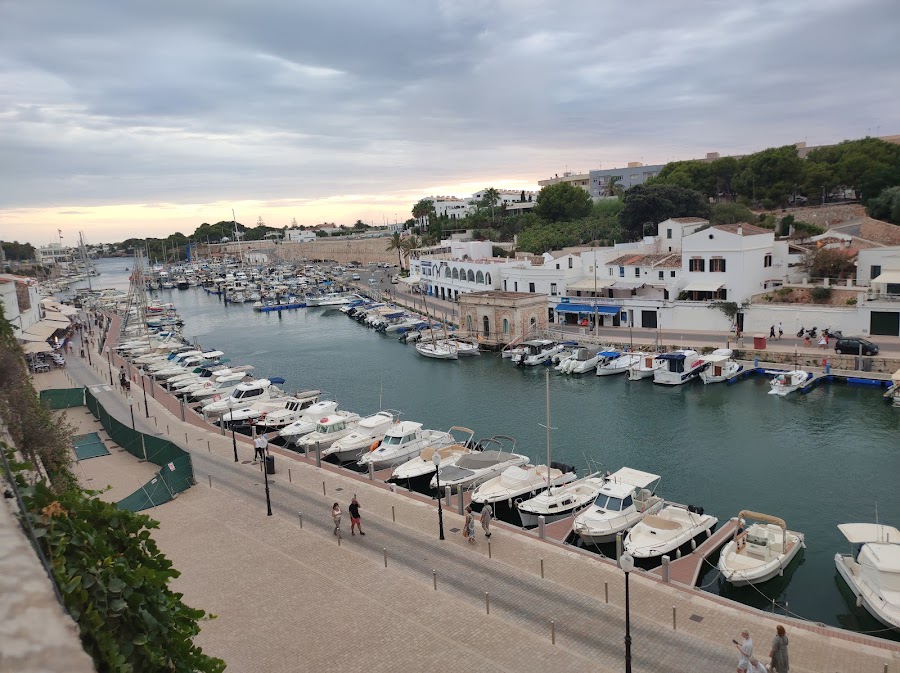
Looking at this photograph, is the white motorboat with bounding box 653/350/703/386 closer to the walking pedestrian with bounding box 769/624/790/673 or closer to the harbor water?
the harbor water

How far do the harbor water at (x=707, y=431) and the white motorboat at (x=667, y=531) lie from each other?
117cm

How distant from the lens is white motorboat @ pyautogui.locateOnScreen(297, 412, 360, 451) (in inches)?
1126

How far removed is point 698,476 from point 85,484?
22.6 meters

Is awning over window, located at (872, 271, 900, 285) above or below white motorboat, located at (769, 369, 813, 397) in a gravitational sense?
above

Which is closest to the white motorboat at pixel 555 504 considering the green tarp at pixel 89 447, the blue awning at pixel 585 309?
the green tarp at pixel 89 447

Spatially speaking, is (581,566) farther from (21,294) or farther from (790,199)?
(790,199)

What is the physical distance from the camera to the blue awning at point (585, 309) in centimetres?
5369

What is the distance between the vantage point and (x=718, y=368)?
39844 millimetres

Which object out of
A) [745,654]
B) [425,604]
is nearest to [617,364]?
[425,604]

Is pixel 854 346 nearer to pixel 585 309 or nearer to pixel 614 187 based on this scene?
pixel 585 309

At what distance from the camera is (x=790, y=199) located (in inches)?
3270

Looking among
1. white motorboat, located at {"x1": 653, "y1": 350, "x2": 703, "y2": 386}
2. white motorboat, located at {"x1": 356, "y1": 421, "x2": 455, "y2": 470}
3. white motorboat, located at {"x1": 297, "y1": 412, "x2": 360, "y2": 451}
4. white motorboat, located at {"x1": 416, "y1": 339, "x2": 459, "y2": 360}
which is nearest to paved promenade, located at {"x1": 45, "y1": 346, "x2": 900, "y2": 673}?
white motorboat, located at {"x1": 356, "y1": 421, "x2": 455, "y2": 470}

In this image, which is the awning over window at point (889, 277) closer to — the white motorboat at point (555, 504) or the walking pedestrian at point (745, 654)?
the white motorboat at point (555, 504)

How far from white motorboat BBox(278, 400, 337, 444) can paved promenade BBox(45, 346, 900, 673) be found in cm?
940
